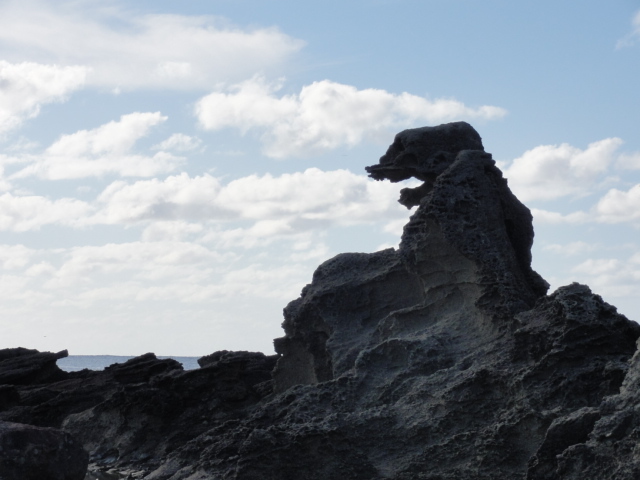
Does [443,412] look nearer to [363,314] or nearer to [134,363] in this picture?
[363,314]

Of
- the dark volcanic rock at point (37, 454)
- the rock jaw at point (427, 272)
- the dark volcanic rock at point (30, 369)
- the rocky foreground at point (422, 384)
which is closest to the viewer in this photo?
the rocky foreground at point (422, 384)

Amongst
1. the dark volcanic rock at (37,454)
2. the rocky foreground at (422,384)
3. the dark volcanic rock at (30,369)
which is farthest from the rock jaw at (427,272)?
the dark volcanic rock at (30,369)

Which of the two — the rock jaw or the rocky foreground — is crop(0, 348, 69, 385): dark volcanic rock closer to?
the rocky foreground

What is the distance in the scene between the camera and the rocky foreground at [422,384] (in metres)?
9.47

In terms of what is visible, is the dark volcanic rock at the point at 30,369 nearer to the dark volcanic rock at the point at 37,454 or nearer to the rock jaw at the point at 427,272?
the rock jaw at the point at 427,272

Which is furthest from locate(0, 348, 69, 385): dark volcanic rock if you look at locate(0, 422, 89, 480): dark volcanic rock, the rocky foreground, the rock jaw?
locate(0, 422, 89, 480): dark volcanic rock

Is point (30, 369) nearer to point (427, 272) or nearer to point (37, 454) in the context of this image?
point (427, 272)

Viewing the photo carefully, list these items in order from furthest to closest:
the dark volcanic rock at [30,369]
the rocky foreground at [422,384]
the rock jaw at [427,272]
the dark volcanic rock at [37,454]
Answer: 1. the dark volcanic rock at [30,369]
2. the rock jaw at [427,272]
3. the dark volcanic rock at [37,454]
4. the rocky foreground at [422,384]

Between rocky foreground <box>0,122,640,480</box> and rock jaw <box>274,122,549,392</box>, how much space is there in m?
0.03

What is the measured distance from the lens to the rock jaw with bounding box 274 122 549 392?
12328 mm

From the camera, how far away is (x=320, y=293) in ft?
50.0

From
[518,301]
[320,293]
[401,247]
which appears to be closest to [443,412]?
[518,301]

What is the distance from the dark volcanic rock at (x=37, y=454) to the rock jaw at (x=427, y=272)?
3.64 metres

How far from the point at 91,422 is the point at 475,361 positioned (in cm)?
793
